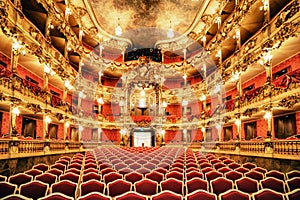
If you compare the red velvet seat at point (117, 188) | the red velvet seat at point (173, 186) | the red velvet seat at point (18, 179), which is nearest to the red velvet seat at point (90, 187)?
the red velvet seat at point (117, 188)

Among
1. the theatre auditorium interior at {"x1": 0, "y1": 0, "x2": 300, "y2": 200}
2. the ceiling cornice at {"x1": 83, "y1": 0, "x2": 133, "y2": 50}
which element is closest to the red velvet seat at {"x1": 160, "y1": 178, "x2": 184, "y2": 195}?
the theatre auditorium interior at {"x1": 0, "y1": 0, "x2": 300, "y2": 200}

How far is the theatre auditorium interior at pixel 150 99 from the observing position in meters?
5.01

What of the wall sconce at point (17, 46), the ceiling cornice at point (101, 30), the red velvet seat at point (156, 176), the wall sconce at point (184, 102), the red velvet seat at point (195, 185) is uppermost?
the ceiling cornice at point (101, 30)

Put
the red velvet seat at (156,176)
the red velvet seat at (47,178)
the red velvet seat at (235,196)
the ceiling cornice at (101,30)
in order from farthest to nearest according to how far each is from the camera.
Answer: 1. the ceiling cornice at (101,30)
2. the red velvet seat at (156,176)
3. the red velvet seat at (47,178)
4. the red velvet seat at (235,196)

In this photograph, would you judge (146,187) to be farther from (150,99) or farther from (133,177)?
(150,99)

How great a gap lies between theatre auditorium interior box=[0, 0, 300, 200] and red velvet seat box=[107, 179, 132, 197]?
0.02 metres

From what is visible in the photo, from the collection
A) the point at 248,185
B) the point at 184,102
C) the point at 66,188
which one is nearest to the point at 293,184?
the point at 248,185

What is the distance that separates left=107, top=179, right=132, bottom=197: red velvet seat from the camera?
14.2 ft

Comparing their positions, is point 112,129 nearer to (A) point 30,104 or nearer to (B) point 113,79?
(B) point 113,79

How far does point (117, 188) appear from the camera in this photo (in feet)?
14.4

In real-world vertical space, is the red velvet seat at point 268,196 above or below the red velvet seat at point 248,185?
above

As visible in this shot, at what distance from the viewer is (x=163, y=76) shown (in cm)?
2786

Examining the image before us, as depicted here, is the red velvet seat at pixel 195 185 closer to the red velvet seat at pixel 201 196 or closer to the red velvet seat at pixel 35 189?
the red velvet seat at pixel 201 196

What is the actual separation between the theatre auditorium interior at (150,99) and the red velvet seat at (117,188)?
2cm
